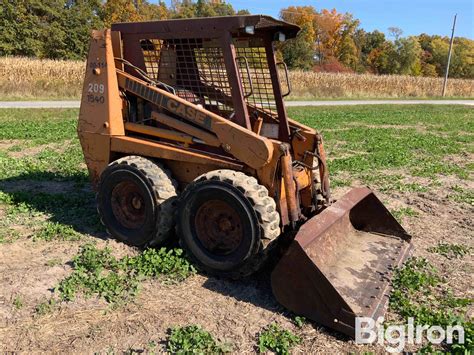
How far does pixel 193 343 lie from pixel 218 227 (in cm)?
127

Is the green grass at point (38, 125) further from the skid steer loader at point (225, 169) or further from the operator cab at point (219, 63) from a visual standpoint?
the operator cab at point (219, 63)

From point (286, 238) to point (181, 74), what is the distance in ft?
7.21

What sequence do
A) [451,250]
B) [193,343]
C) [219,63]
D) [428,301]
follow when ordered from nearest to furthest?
[193,343] → [428,301] → [219,63] → [451,250]

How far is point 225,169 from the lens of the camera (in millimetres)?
4387

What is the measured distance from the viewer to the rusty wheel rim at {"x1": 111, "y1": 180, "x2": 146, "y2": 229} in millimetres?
4855

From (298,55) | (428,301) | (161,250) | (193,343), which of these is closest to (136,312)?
(193,343)

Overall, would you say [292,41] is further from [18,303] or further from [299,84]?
[18,303]

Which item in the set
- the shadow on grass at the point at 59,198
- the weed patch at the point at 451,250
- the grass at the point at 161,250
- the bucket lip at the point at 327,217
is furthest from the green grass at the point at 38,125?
the weed patch at the point at 451,250

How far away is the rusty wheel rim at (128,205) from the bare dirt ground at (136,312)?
11.7 inches

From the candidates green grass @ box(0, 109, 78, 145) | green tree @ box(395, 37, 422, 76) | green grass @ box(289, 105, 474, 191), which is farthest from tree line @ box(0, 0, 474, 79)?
green grass @ box(0, 109, 78, 145)

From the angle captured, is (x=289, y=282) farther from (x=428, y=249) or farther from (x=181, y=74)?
(x=181, y=74)

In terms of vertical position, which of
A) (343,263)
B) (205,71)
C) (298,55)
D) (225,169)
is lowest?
(343,263)

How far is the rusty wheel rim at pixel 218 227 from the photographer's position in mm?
4188

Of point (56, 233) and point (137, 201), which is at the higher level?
point (137, 201)
